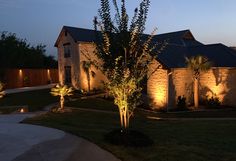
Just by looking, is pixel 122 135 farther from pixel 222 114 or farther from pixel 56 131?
pixel 222 114

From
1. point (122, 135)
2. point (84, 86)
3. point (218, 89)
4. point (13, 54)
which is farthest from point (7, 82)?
point (122, 135)

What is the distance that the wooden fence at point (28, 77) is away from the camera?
38062 mm

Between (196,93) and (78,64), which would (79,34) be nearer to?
(78,64)

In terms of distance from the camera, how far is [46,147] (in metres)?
9.14

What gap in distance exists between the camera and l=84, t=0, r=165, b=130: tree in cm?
952

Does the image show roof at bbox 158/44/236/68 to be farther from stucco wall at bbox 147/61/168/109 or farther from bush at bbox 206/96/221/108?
bush at bbox 206/96/221/108

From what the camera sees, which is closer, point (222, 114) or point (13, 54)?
point (222, 114)

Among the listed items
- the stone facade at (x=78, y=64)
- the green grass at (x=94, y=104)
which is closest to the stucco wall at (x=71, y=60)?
the stone facade at (x=78, y=64)

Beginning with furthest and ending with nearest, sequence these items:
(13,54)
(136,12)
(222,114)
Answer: (13,54) → (222,114) → (136,12)

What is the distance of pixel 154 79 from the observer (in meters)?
24.9

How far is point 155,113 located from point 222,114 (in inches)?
196

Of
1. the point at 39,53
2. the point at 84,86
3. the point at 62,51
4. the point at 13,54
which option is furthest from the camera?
the point at 39,53

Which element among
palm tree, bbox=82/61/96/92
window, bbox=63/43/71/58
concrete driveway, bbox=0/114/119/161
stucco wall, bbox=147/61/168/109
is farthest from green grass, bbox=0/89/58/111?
concrete driveway, bbox=0/114/119/161

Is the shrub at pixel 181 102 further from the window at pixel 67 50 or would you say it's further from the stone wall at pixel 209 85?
the window at pixel 67 50
